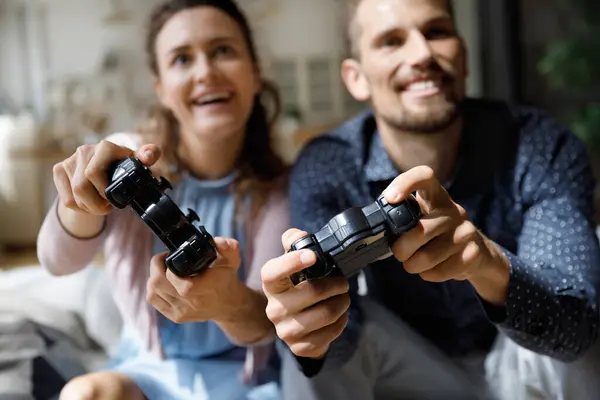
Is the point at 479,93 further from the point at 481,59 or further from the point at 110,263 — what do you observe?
the point at 110,263

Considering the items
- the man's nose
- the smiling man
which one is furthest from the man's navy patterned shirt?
the man's nose

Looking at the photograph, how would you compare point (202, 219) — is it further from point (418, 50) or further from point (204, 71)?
point (418, 50)

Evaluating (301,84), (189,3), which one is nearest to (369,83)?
(301,84)

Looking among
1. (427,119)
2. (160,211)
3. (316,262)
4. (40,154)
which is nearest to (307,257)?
(316,262)

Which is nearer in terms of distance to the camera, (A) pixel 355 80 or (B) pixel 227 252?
(B) pixel 227 252

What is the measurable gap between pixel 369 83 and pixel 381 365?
304 millimetres

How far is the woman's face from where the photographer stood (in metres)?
0.61

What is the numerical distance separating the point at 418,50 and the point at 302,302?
279 mm

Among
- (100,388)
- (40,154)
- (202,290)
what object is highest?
(40,154)

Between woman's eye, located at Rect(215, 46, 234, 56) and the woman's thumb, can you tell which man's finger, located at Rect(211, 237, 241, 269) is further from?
woman's eye, located at Rect(215, 46, 234, 56)

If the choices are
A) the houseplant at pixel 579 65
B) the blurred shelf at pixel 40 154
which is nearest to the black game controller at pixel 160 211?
the blurred shelf at pixel 40 154

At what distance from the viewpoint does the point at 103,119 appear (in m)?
0.63

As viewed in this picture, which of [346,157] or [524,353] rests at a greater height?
[346,157]

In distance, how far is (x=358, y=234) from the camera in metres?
0.42
